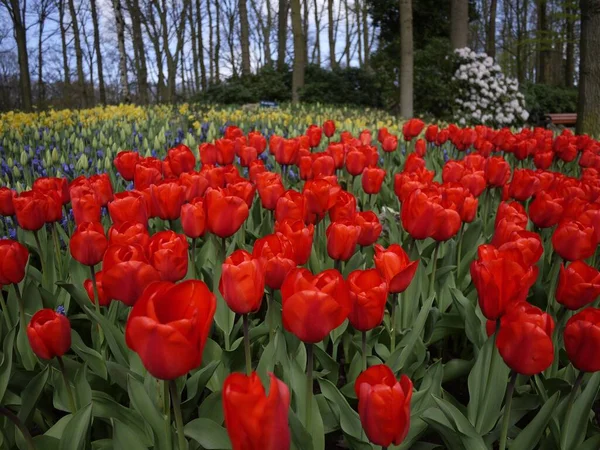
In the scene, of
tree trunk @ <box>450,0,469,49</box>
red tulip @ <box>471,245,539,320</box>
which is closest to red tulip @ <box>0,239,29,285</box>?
red tulip @ <box>471,245,539,320</box>

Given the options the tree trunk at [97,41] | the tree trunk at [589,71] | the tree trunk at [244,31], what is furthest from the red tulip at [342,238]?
the tree trunk at [97,41]

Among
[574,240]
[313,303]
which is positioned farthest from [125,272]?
[574,240]

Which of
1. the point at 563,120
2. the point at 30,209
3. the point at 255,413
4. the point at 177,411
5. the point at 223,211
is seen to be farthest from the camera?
the point at 563,120

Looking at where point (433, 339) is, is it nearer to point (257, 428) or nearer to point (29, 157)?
point (257, 428)

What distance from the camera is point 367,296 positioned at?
3.90ft

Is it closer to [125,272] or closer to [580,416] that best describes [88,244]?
[125,272]

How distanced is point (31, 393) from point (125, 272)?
0.45 m

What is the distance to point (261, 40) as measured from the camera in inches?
1409

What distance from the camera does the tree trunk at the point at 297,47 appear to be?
42.7 ft

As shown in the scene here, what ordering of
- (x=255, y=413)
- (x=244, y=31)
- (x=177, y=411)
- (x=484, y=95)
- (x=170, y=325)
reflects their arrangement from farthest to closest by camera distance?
1. (x=244, y=31)
2. (x=484, y=95)
3. (x=177, y=411)
4. (x=170, y=325)
5. (x=255, y=413)

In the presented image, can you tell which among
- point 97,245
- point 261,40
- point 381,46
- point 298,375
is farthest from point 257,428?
point 261,40

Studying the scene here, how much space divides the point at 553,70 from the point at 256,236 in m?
39.4

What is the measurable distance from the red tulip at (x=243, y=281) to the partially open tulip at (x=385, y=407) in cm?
34

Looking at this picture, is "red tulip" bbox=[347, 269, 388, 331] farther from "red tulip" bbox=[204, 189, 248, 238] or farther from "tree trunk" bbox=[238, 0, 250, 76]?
"tree trunk" bbox=[238, 0, 250, 76]
